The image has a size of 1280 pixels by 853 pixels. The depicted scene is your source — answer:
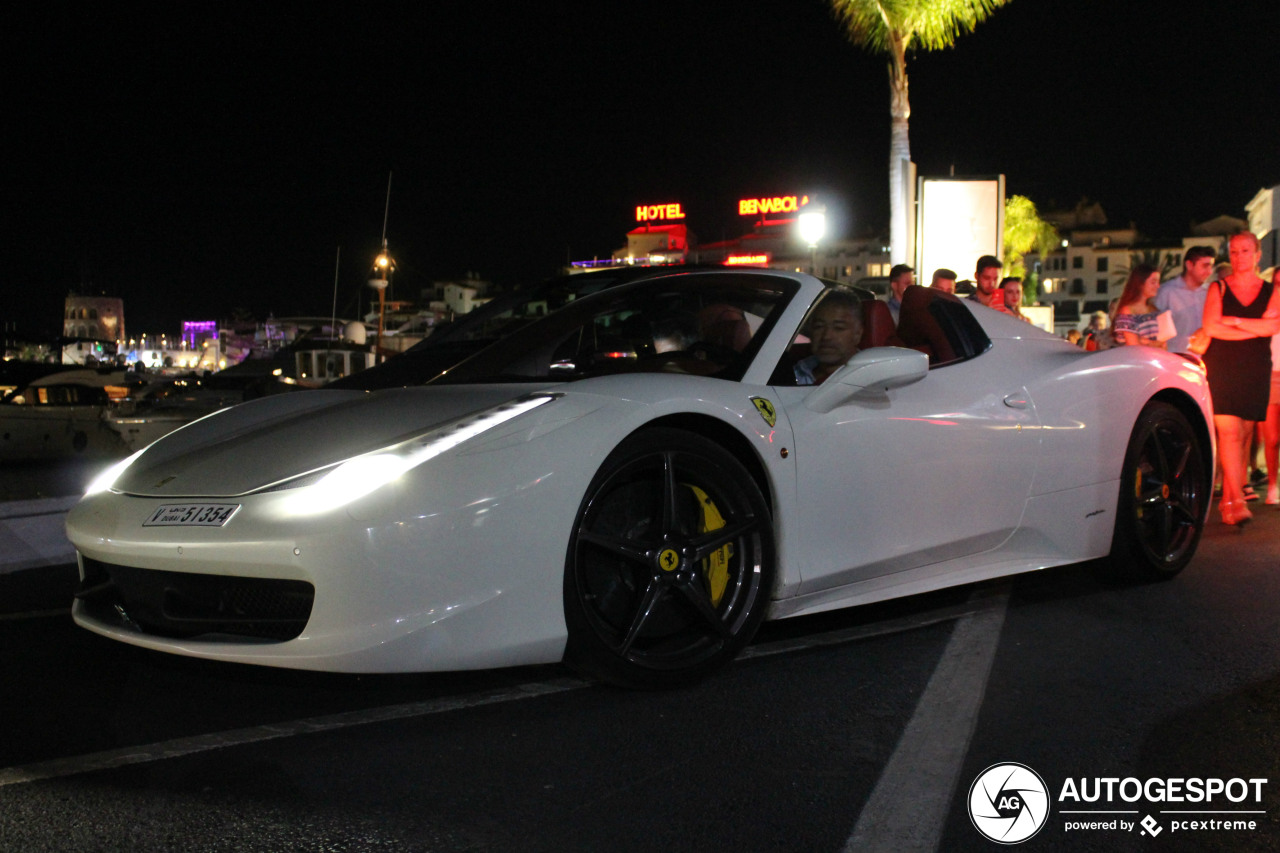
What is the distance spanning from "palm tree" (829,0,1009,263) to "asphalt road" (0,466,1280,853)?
16.6 meters

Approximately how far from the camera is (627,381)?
298 centimetres

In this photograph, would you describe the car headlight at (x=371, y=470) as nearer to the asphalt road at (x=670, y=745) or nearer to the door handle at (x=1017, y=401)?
the asphalt road at (x=670, y=745)

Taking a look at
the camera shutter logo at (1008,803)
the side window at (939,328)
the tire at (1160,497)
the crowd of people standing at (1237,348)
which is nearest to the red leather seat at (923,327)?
the side window at (939,328)

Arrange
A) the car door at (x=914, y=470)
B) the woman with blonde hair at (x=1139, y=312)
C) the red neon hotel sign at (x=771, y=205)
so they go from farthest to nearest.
Result: the red neon hotel sign at (x=771, y=205), the woman with blonde hair at (x=1139, y=312), the car door at (x=914, y=470)

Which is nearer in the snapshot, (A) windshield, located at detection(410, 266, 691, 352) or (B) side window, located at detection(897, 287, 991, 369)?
(B) side window, located at detection(897, 287, 991, 369)

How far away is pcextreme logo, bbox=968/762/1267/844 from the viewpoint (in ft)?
6.96

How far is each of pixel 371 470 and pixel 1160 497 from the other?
136 inches

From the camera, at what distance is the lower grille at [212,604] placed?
8.28ft

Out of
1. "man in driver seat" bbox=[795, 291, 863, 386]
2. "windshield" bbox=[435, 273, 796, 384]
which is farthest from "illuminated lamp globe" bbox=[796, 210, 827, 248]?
"man in driver seat" bbox=[795, 291, 863, 386]

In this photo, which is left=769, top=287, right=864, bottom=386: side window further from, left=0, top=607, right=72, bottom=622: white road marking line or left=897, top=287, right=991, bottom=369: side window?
left=0, top=607, right=72, bottom=622: white road marking line

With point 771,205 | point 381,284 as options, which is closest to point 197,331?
point 771,205

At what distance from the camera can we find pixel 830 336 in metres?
3.84

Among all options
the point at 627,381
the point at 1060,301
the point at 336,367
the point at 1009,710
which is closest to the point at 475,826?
the point at 627,381

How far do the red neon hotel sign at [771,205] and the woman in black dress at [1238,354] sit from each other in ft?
236
